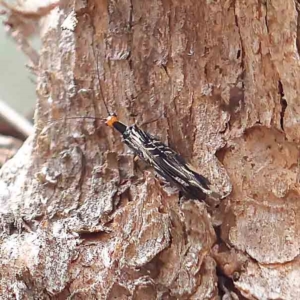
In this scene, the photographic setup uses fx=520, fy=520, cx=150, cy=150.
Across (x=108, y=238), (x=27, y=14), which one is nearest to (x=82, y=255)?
(x=108, y=238)

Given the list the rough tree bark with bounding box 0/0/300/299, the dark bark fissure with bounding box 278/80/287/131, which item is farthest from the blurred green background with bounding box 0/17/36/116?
the dark bark fissure with bounding box 278/80/287/131

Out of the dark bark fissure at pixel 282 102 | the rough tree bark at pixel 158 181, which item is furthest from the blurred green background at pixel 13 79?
the dark bark fissure at pixel 282 102

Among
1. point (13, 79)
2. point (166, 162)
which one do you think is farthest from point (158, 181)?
point (13, 79)

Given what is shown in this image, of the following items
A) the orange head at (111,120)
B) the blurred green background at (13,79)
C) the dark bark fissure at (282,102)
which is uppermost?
the blurred green background at (13,79)

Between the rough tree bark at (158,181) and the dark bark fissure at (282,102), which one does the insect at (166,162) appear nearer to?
the rough tree bark at (158,181)

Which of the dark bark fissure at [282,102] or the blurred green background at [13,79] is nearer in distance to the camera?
the dark bark fissure at [282,102]
